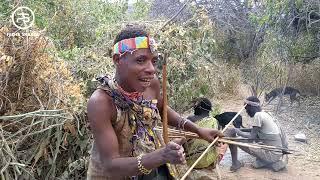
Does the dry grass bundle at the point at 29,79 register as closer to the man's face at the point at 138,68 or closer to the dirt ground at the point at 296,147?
the man's face at the point at 138,68

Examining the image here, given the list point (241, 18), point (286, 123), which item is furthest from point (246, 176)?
point (241, 18)

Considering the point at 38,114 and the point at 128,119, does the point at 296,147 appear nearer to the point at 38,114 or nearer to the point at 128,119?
the point at 38,114

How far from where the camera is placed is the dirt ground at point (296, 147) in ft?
17.5

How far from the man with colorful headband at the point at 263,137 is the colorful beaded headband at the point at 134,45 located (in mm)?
3321

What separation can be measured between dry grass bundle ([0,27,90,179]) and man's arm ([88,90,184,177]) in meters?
1.28

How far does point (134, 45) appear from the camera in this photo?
5.61ft

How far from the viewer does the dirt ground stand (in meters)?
5.33

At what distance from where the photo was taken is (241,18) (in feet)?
38.8

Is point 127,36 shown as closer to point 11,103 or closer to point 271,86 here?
point 11,103

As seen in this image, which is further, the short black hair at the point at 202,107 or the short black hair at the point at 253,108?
the short black hair at the point at 253,108

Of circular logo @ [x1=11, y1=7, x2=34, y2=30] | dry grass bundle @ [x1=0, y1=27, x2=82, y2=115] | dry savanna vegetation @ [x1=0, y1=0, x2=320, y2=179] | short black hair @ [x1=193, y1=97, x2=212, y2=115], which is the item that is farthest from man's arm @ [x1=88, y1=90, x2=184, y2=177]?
short black hair @ [x1=193, y1=97, x2=212, y2=115]

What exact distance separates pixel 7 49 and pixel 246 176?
11.5 feet

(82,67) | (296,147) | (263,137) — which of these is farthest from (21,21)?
(296,147)

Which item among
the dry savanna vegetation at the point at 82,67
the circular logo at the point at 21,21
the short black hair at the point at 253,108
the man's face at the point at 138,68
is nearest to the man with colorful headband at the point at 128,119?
the man's face at the point at 138,68
